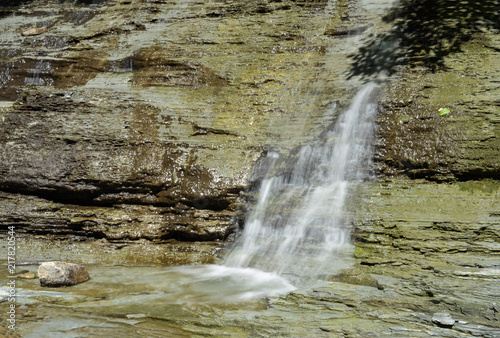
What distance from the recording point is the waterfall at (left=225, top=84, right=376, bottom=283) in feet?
20.5

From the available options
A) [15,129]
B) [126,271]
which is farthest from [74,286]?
[15,129]

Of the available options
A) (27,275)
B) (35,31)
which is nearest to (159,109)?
(27,275)

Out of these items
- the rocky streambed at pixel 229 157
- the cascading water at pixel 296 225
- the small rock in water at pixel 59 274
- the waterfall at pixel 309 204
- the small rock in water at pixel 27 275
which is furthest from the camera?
the waterfall at pixel 309 204

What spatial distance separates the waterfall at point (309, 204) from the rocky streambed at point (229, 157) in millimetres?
238

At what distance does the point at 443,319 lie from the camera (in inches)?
165

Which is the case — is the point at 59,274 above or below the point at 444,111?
below

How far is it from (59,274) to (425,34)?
8251mm

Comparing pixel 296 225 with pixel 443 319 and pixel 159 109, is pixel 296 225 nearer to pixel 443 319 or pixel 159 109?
pixel 443 319

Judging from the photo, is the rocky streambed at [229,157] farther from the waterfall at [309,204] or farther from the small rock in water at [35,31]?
the waterfall at [309,204]

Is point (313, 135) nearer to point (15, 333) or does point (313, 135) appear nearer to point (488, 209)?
point (488, 209)

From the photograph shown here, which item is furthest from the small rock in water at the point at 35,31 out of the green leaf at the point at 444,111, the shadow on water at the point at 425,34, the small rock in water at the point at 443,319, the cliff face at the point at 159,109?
the small rock in water at the point at 443,319

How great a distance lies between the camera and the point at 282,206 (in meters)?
7.05

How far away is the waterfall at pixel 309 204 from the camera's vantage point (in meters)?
6.26

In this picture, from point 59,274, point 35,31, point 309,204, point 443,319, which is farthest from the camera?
point 35,31
